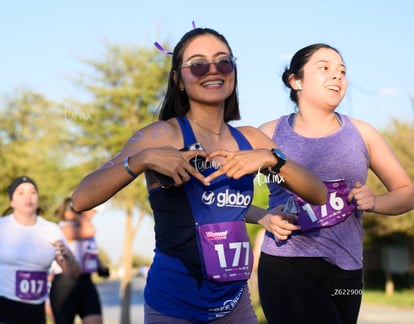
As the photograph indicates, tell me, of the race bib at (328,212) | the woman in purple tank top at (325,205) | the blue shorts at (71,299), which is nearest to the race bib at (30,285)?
the blue shorts at (71,299)

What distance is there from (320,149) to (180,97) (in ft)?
4.05

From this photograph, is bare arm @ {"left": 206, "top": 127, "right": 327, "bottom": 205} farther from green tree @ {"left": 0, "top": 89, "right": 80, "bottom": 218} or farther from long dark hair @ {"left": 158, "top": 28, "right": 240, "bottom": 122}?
green tree @ {"left": 0, "top": 89, "right": 80, "bottom": 218}

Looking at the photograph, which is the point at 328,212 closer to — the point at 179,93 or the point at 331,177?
the point at 331,177

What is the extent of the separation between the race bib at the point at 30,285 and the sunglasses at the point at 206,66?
176 inches

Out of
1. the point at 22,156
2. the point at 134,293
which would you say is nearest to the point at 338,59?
the point at 22,156

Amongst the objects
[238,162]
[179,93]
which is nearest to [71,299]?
[179,93]

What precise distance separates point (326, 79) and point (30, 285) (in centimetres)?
394

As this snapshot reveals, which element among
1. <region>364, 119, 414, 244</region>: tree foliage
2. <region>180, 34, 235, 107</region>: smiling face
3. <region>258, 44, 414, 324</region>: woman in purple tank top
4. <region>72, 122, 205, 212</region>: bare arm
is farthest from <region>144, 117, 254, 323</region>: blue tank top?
<region>364, 119, 414, 244</region>: tree foliage

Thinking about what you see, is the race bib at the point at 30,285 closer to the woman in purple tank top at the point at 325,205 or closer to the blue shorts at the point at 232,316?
the woman in purple tank top at the point at 325,205

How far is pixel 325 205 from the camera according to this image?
448 centimetres

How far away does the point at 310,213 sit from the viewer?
14.8 feet

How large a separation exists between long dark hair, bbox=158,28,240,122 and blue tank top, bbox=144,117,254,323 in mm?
364

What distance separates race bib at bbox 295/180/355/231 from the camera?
14.7 feet

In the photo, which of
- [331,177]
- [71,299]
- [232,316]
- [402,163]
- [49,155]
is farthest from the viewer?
[402,163]
